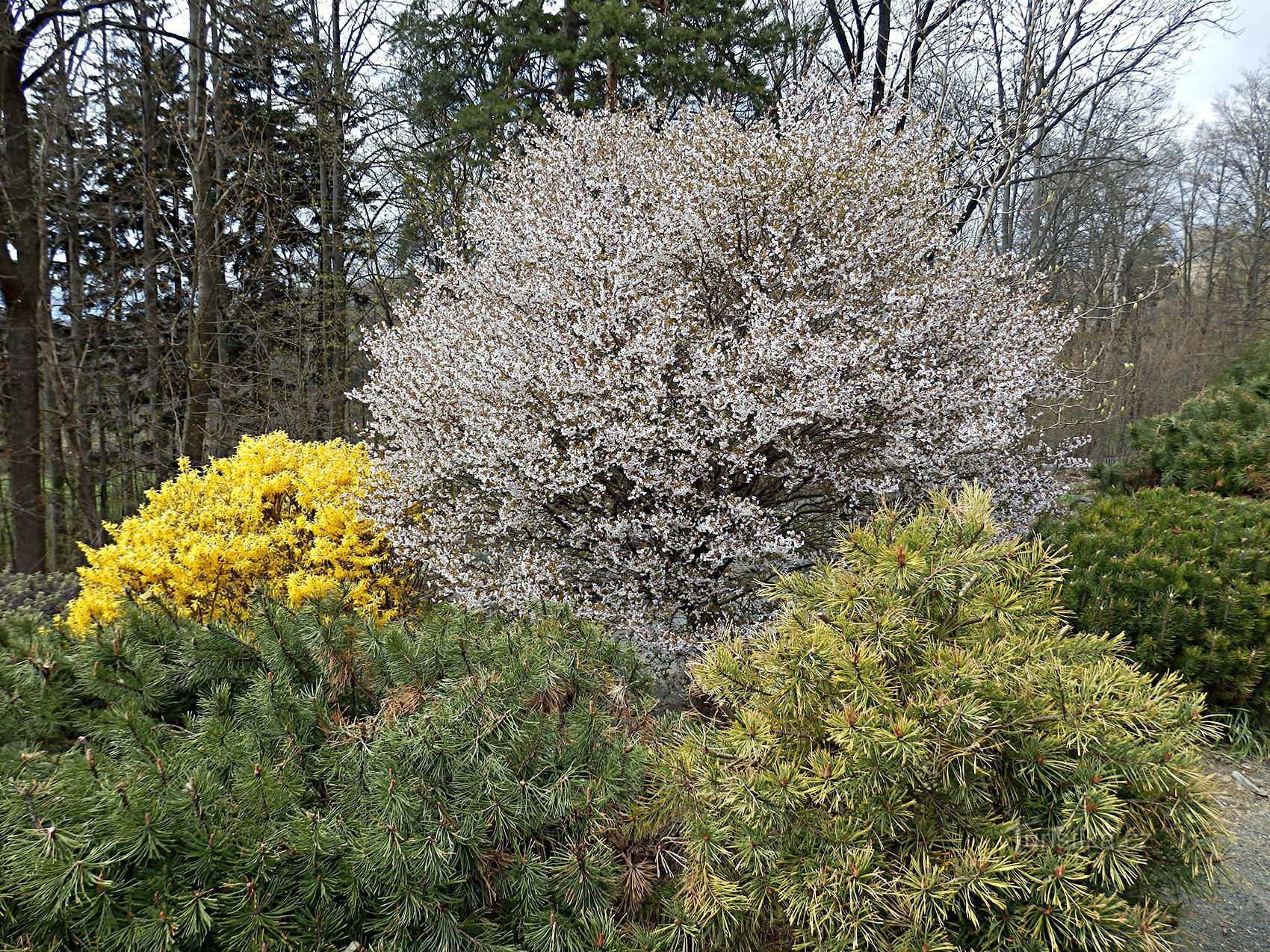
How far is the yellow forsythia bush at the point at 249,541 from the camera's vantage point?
374cm

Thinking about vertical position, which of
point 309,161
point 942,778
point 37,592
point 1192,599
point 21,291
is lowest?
point 37,592

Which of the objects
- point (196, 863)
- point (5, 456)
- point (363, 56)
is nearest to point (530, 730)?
point (196, 863)

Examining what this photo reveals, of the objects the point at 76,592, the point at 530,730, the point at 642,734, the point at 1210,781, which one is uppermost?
the point at 1210,781

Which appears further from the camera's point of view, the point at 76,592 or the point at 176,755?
the point at 76,592

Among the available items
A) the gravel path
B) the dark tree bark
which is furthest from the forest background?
the gravel path

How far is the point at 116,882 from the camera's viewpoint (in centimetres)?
150

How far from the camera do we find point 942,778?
4.96ft

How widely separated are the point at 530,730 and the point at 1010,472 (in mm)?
3807

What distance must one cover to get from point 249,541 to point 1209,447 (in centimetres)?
722

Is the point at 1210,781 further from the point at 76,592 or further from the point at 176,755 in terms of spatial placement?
the point at 76,592

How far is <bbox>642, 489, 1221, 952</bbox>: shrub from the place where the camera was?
140cm

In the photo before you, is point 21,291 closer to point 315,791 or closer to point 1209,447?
point 315,791

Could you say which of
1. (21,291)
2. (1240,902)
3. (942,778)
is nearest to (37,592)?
(21,291)

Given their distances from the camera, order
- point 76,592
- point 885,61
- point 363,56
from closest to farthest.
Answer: point 76,592
point 885,61
point 363,56
